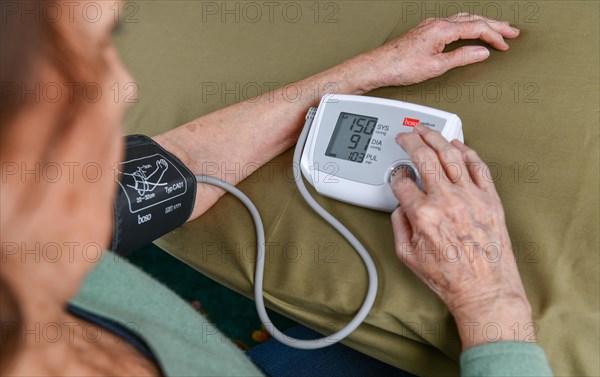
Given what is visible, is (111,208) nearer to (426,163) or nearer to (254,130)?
(254,130)

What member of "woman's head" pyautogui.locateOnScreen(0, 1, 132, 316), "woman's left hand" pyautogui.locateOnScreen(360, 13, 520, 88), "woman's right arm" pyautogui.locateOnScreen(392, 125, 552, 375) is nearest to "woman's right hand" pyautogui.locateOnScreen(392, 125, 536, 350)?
"woman's right arm" pyautogui.locateOnScreen(392, 125, 552, 375)

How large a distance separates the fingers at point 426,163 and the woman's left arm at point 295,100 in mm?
209

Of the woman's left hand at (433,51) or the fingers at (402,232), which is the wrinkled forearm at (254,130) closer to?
the woman's left hand at (433,51)

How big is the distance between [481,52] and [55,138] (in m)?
0.80

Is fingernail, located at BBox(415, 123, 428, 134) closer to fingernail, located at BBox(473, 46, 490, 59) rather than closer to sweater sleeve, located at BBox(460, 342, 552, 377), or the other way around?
fingernail, located at BBox(473, 46, 490, 59)

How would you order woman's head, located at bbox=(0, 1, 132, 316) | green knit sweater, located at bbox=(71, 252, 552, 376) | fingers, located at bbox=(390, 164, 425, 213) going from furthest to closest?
fingers, located at bbox=(390, 164, 425, 213)
green knit sweater, located at bbox=(71, 252, 552, 376)
woman's head, located at bbox=(0, 1, 132, 316)

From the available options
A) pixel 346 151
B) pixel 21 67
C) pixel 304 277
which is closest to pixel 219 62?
pixel 346 151

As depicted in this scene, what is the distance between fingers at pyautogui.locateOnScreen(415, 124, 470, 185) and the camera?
2.68 feet

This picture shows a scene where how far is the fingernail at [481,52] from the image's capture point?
1.00m

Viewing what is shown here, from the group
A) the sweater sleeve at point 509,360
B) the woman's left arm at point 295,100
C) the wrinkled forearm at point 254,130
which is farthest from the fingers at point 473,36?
the sweater sleeve at point 509,360

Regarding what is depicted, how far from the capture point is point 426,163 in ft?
2.69

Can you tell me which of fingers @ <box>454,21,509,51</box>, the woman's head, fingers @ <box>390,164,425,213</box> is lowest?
fingers @ <box>390,164,425,213</box>

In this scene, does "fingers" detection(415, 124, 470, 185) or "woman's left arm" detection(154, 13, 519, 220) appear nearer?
"fingers" detection(415, 124, 470, 185)

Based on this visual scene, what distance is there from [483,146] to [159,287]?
19.4 inches
